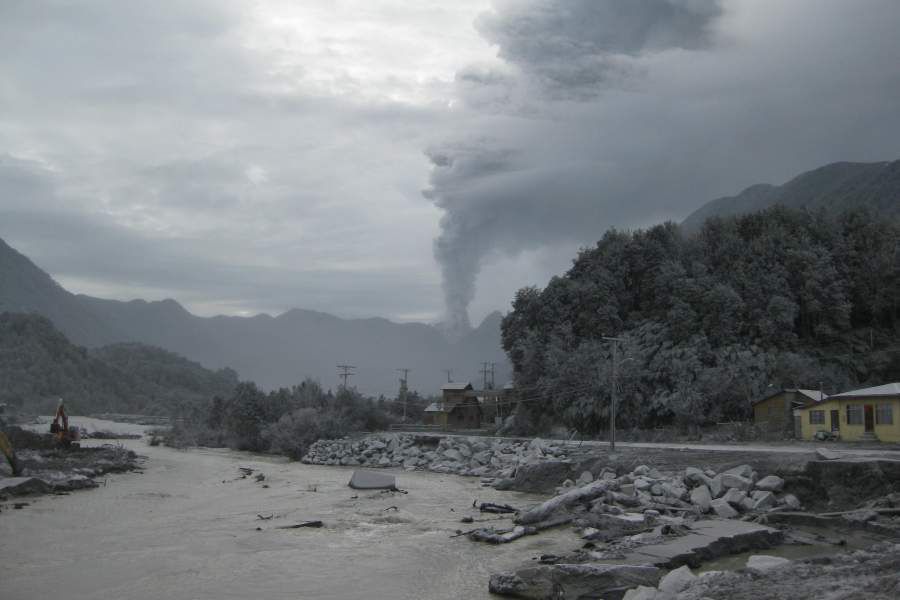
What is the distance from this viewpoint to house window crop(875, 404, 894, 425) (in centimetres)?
3228

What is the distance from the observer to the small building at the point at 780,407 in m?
40.8

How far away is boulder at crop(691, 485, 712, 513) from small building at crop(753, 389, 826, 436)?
2001 centimetres

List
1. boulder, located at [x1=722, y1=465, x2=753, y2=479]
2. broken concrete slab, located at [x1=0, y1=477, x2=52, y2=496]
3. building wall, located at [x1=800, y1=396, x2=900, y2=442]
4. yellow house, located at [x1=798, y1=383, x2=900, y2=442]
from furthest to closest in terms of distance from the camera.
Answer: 1. yellow house, located at [x1=798, y1=383, x2=900, y2=442]
2. building wall, located at [x1=800, y1=396, x2=900, y2=442]
3. broken concrete slab, located at [x1=0, y1=477, x2=52, y2=496]
4. boulder, located at [x1=722, y1=465, x2=753, y2=479]

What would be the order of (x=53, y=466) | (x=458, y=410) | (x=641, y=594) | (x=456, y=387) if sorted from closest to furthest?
(x=641, y=594), (x=53, y=466), (x=458, y=410), (x=456, y=387)

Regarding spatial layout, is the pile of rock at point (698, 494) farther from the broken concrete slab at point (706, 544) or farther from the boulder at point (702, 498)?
the broken concrete slab at point (706, 544)

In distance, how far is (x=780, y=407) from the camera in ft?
140

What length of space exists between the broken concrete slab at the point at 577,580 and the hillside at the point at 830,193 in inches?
2361

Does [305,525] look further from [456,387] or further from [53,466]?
[456,387]

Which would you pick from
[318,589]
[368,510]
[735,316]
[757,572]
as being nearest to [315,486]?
[368,510]

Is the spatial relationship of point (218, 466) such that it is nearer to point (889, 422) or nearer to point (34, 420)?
point (889, 422)

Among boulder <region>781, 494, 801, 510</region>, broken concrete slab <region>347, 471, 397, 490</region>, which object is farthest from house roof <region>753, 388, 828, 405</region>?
broken concrete slab <region>347, 471, 397, 490</region>

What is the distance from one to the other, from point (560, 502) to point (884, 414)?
19.9 metres

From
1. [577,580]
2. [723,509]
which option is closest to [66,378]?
[723,509]

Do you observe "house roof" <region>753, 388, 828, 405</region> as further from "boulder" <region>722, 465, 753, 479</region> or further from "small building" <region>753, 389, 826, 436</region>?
"boulder" <region>722, 465, 753, 479</region>
